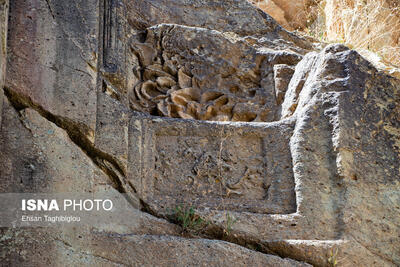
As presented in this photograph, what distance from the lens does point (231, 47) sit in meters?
5.02

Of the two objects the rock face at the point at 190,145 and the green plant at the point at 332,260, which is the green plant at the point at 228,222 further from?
the green plant at the point at 332,260

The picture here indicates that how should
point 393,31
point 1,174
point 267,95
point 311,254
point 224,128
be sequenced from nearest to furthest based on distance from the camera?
point 1,174 → point 311,254 → point 224,128 → point 267,95 → point 393,31

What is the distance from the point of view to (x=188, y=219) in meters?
3.82

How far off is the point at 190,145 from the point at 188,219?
24.2 inches

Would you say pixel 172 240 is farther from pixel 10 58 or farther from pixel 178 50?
pixel 178 50

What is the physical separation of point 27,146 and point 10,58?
583 millimetres

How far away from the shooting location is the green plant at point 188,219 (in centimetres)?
380

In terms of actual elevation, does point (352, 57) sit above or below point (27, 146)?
above

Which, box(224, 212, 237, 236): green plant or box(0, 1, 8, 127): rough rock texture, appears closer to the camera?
box(0, 1, 8, 127): rough rock texture

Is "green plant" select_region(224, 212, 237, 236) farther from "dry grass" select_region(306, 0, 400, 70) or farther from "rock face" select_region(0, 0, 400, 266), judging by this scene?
"dry grass" select_region(306, 0, 400, 70)

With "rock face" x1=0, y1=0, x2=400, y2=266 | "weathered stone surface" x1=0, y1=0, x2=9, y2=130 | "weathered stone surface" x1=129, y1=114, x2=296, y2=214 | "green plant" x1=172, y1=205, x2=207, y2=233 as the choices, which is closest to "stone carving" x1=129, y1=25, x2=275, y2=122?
"rock face" x1=0, y1=0, x2=400, y2=266

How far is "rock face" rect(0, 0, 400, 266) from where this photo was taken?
3.58 metres

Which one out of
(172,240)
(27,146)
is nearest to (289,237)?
(172,240)

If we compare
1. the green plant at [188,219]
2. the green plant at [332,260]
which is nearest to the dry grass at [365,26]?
the green plant at [332,260]
